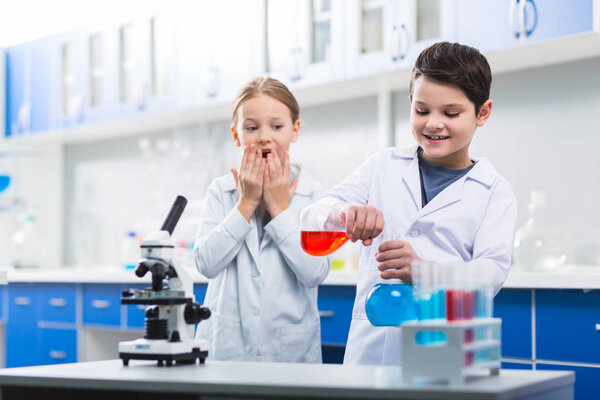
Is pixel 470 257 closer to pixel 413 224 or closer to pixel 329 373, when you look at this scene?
pixel 413 224


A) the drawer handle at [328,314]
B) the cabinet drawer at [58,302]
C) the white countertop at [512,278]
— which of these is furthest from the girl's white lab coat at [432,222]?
the cabinet drawer at [58,302]

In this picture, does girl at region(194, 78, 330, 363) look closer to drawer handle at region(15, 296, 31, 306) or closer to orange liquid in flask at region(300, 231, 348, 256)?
orange liquid in flask at region(300, 231, 348, 256)

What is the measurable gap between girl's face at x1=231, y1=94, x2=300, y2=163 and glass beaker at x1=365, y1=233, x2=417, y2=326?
2.25 feet

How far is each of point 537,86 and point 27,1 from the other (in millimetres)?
2688

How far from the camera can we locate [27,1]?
4090 millimetres

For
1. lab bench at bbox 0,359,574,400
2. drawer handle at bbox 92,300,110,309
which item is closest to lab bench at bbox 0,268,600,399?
drawer handle at bbox 92,300,110,309

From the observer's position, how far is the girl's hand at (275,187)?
6.14ft

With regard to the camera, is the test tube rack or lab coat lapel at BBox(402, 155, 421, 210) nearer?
the test tube rack

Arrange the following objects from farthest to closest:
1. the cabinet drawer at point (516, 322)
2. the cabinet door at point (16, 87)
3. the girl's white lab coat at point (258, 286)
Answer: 1. the cabinet door at point (16, 87)
2. the cabinet drawer at point (516, 322)
3. the girl's white lab coat at point (258, 286)

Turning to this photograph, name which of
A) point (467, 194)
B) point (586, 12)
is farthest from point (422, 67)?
point (586, 12)

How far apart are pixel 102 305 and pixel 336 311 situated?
1238mm

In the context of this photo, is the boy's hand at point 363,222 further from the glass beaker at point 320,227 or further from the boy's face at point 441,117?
the boy's face at point 441,117

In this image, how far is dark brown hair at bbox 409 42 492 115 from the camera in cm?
149

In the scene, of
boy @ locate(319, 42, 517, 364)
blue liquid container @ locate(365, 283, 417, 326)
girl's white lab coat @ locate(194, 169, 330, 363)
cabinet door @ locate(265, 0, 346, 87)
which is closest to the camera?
blue liquid container @ locate(365, 283, 417, 326)
